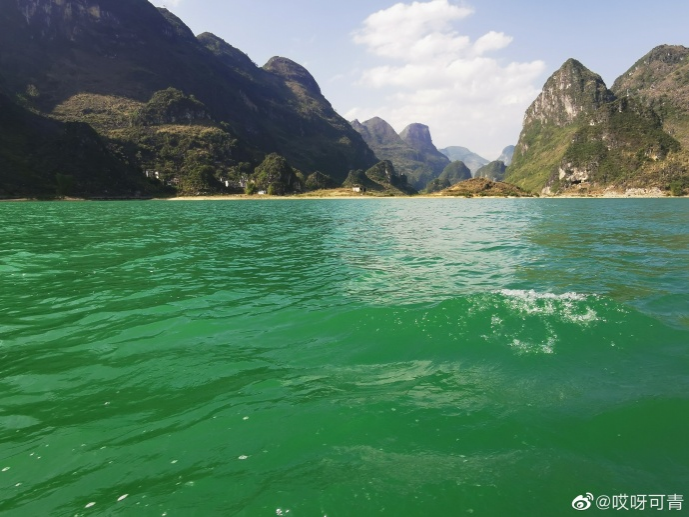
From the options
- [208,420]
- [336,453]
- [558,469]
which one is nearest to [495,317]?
[558,469]

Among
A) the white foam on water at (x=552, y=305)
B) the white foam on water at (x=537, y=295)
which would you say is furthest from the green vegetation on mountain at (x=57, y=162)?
the white foam on water at (x=552, y=305)

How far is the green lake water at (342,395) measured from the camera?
536 cm

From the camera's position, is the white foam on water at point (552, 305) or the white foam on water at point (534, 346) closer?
the white foam on water at point (534, 346)

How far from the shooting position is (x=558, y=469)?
5.66 m

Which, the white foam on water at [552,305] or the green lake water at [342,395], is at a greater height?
the white foam on water at [552,305]

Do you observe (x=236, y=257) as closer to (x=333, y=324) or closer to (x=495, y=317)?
(x=333, y=324)

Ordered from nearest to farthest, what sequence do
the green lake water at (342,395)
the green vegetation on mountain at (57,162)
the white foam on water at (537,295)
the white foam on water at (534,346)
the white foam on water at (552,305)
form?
the green lake water at (342,395) < the white foam on water at (534,346) < the white foam on water at (552,305) < the white foam on water at (537,295) < the green vegetation on mountain at (57,162)

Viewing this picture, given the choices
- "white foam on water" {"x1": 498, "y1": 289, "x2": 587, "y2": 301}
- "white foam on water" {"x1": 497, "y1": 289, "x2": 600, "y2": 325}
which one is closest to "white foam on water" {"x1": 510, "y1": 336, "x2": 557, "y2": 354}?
"white foam on water" {"x1": 497, "y1": 289, "x2": 600, "y2": 325}

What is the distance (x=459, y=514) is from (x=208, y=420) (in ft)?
14.7

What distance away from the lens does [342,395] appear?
7891mm

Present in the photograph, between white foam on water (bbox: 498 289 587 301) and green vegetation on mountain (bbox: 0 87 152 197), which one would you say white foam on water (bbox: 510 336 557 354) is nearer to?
white foam on water (bbox: 498 289 587 301)

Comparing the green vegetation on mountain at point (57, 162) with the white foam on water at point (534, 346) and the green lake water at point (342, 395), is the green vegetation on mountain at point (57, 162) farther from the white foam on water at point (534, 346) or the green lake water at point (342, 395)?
the white foam on water at point (534, 346)

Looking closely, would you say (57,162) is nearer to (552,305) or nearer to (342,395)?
(342,395)

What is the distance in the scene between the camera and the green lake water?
536 centimetres
